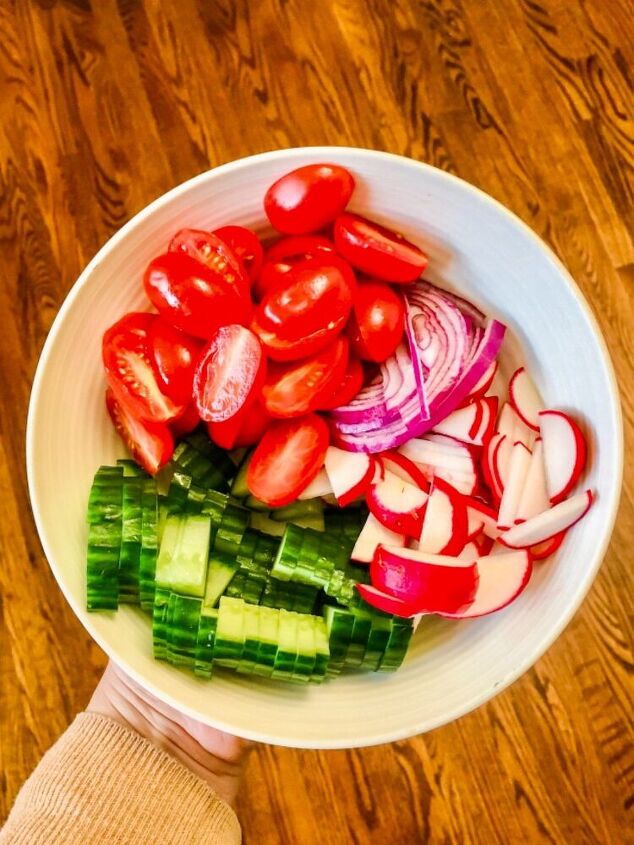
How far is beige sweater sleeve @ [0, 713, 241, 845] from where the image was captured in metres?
0.93

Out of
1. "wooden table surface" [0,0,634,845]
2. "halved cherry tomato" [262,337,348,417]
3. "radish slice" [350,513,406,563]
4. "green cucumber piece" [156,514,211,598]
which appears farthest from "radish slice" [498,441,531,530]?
"wooden table surface" [0,0,634,845]

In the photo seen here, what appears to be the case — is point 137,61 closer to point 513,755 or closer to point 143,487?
point 143,487

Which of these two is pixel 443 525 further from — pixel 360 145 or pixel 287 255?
pixel 360 145

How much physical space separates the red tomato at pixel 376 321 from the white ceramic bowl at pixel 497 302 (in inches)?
3.5

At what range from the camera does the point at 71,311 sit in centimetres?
88

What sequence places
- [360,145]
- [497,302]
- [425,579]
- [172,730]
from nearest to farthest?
[425,579]
[497,302]
[172,730]
[360,145]

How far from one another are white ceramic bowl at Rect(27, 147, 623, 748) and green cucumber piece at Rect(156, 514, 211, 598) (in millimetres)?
90

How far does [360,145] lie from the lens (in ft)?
4.64

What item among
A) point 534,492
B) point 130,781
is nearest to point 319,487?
point 534,492

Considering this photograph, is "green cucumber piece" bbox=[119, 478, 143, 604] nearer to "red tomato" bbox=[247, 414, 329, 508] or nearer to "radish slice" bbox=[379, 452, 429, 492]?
"red tomato" bbox=[247, 414, 329, 508]

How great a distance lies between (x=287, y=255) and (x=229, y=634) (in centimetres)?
44

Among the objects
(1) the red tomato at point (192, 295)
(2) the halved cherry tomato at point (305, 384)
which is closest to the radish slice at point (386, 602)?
(2) the halved cherry tomato at point (305, 384)

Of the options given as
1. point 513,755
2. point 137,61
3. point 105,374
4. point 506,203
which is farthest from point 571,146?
point 513,755

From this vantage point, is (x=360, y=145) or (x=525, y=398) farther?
(x=360, y=145)
